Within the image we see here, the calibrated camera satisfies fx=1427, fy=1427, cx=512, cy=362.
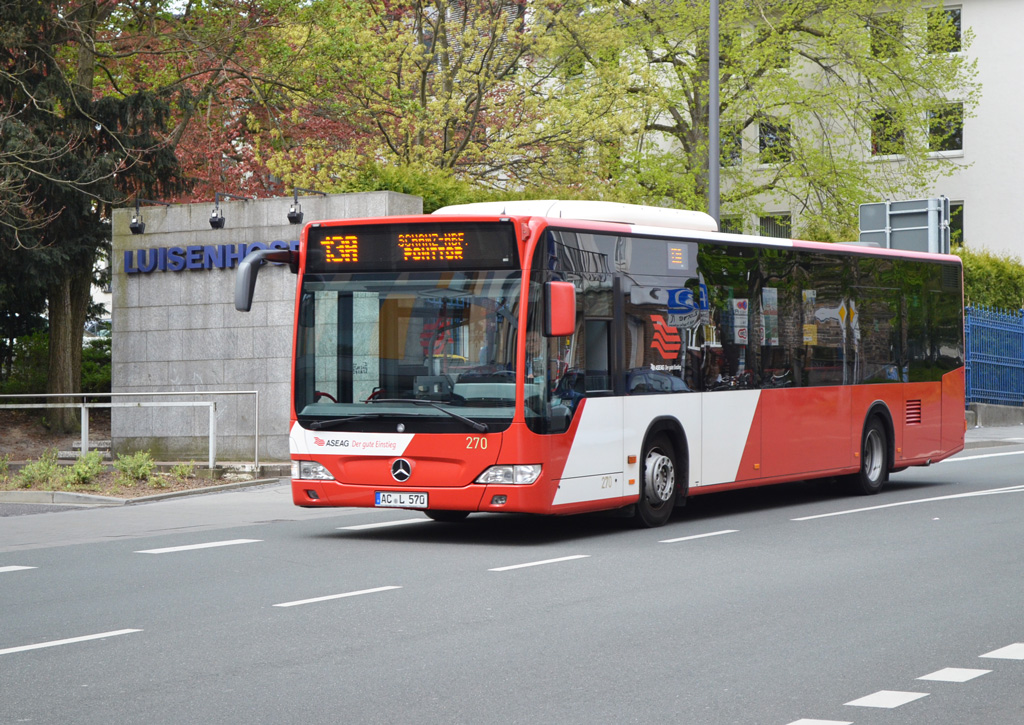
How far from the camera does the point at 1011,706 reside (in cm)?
606

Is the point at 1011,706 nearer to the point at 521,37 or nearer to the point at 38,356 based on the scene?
the point at 521,37

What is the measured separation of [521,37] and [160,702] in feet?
79.2

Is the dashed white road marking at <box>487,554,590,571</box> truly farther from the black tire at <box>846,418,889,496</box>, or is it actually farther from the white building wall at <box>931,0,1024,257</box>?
the white building wall at <box>931,0,1024,257</box>

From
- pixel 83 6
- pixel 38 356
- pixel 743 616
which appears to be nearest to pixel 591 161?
pixel 83 6

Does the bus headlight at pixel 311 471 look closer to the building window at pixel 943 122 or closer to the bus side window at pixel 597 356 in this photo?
the bus side window at pixel 597 356

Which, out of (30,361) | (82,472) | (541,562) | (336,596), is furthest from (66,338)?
(336,596)

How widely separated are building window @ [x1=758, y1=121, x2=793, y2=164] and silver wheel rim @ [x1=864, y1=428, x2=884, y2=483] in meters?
20.5

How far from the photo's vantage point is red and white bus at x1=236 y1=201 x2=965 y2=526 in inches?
464

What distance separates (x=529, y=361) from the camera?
11664 millimetres

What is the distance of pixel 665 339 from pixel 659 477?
1285 millimetres

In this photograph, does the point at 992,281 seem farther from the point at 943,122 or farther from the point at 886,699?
the point at 886,699

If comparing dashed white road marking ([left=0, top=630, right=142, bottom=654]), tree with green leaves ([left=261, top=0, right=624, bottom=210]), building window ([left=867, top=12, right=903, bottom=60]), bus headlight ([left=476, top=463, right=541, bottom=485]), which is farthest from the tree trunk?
dashed white road marking ([left=0, top=630, right=142, bottom=654])

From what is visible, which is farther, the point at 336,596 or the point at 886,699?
the point at 336,596

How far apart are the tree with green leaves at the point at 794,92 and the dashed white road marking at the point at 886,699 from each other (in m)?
28.9
